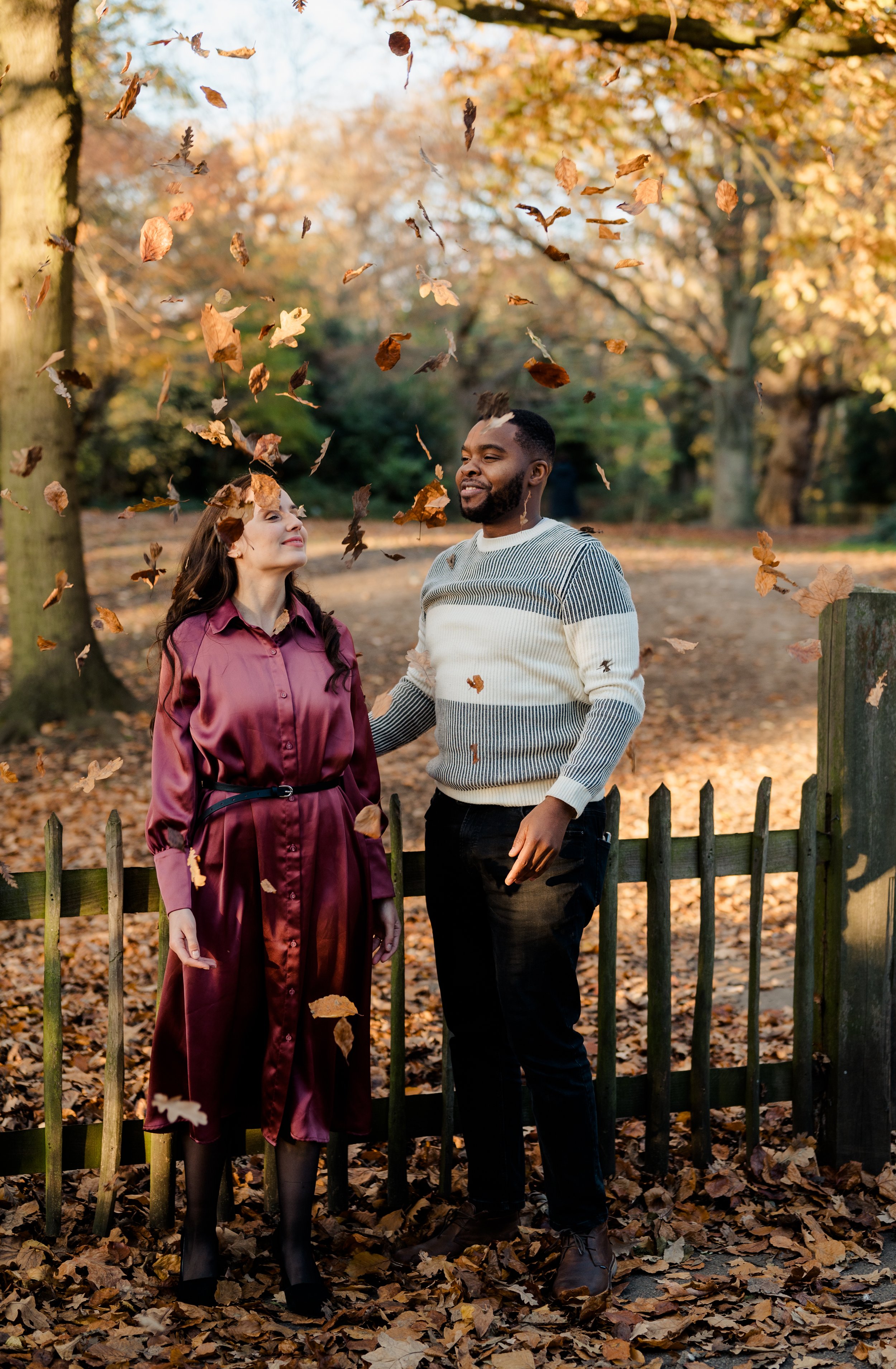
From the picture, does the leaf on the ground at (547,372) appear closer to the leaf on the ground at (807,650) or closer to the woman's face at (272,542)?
the woman's face at (272,542)

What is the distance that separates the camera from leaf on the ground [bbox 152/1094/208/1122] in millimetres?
2641

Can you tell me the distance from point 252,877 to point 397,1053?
83 cm

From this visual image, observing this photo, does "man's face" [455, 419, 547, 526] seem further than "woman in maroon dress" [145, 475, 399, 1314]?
Yes

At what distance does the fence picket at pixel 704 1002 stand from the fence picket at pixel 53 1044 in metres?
1.78

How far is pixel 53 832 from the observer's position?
2.99 meters

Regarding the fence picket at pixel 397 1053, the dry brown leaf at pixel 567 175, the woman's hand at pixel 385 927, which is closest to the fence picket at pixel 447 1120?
the fence picket at pixel 397 1053

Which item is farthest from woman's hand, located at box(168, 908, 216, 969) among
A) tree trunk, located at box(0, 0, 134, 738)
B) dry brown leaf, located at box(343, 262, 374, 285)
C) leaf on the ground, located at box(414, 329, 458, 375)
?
tree trunk, located at box(0, 0, 134, 738)

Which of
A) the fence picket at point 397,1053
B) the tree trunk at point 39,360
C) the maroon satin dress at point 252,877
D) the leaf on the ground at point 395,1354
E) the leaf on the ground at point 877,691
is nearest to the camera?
the leaf on the ground at point 395,1354

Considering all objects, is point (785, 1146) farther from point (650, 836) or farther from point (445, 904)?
point (445, 904)

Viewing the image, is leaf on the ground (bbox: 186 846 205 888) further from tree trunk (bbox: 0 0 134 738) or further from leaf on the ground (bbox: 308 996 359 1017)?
tree trunk (bbox: 0 0 134 738)

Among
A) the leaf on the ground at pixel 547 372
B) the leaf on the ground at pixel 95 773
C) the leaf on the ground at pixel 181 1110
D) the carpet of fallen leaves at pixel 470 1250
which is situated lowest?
the carpet of fallen leaves at pixel 470 1250

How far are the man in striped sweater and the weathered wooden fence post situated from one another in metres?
0.95

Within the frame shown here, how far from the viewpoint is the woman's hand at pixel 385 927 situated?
2.96 m

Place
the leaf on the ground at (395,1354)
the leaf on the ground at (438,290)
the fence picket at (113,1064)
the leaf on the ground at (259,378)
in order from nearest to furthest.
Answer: the leaf on the ground at (395,1354)
the leaf on the ground at (259,378)
the leaf on the ground at (438,290)
the fence picket at (113,1064)
